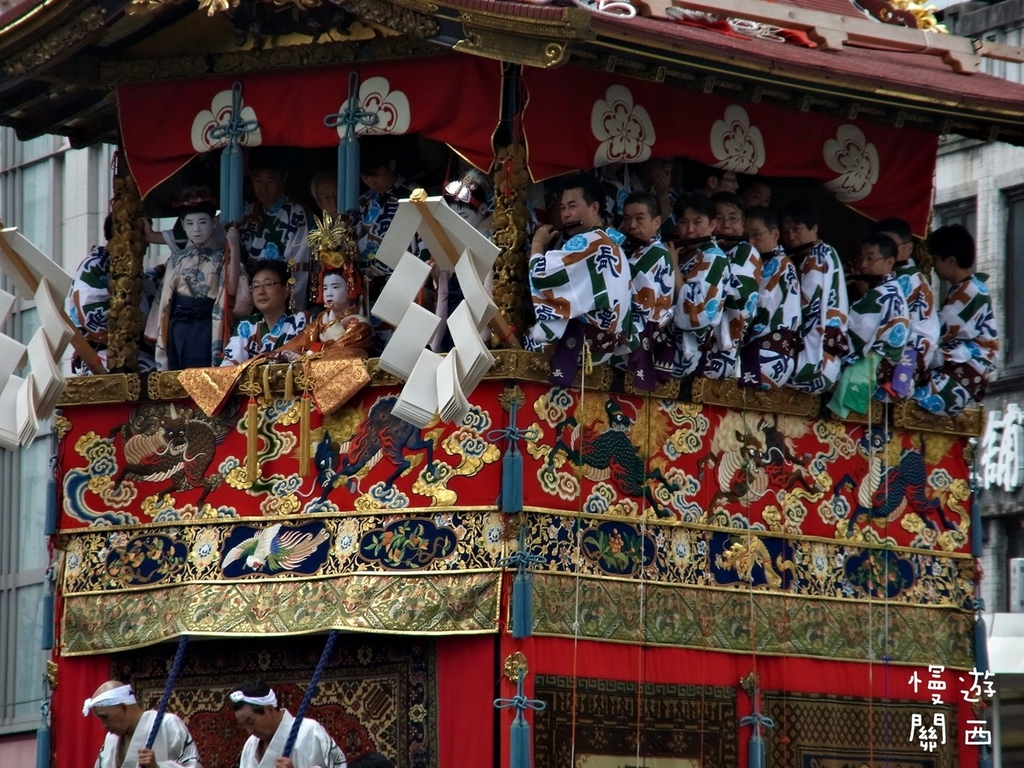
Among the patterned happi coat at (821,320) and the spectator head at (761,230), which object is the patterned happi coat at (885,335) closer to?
the patterned happi coat at (821,320)

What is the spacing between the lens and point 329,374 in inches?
585

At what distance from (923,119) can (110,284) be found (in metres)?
5.90

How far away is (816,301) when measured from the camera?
15.8 meters

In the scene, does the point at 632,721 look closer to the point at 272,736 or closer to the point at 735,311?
the point at 272,736

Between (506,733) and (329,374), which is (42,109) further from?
(506,733)

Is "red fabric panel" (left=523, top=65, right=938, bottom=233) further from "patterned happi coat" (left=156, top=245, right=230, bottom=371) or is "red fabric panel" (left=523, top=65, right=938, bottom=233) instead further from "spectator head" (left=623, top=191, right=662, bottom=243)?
"patterned happi coat" (left=156, top=245, right=230, bottom=371)

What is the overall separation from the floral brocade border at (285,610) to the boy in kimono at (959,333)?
4140 mm

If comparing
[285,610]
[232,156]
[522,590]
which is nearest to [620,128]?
[232,156]

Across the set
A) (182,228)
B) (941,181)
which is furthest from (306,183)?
(941,181)

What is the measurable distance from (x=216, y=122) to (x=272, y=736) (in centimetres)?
422

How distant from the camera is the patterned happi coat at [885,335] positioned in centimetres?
1609

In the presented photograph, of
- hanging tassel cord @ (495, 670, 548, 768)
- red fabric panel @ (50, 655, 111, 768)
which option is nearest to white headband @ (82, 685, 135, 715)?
red fabric panel @ (50, 655, 111, 768)

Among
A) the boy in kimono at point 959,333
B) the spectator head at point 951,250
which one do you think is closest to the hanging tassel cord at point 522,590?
the boy in kimono at point 959,333

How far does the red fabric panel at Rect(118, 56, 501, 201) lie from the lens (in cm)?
1466
